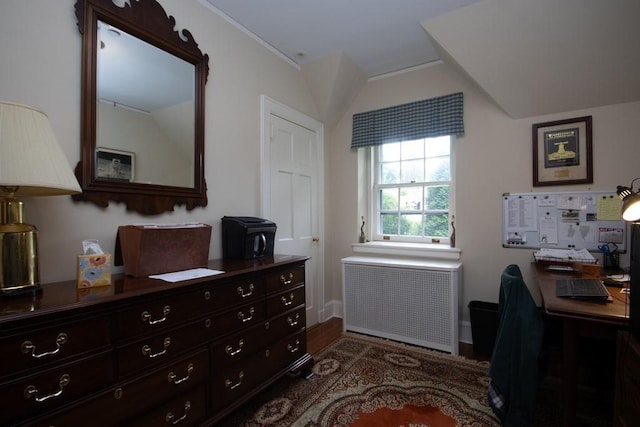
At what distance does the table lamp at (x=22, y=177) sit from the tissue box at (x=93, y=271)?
14cm

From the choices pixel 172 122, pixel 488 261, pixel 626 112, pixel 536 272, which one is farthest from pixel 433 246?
pixel 172 122

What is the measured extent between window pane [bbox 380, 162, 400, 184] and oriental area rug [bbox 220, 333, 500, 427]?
69.7 inches

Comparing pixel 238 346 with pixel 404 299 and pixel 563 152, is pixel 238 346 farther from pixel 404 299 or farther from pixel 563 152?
pixel 563 152

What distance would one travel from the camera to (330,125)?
363cm

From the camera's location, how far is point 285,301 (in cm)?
209

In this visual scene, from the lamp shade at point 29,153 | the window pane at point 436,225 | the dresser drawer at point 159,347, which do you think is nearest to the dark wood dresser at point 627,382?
the dresser drawer at point 159,347

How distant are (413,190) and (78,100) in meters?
2.88

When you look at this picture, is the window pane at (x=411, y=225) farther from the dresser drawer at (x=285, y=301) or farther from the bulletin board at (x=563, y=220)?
the dresser drawer at (x=285, y=301)

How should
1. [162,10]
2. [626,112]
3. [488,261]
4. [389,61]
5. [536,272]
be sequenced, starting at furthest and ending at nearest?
[389,61] < [488,261] < [626,112] < [536,272] < [162,10]

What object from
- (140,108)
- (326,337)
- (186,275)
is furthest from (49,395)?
(326,337)

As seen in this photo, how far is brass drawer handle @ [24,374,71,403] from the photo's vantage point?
0.99 metres

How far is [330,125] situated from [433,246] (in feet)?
5.86

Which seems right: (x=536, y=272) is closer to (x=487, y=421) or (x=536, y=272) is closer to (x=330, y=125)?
(x=487, y=421)

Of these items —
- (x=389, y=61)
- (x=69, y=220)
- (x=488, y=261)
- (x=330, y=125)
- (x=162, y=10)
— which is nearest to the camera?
(x=69, y=220)
